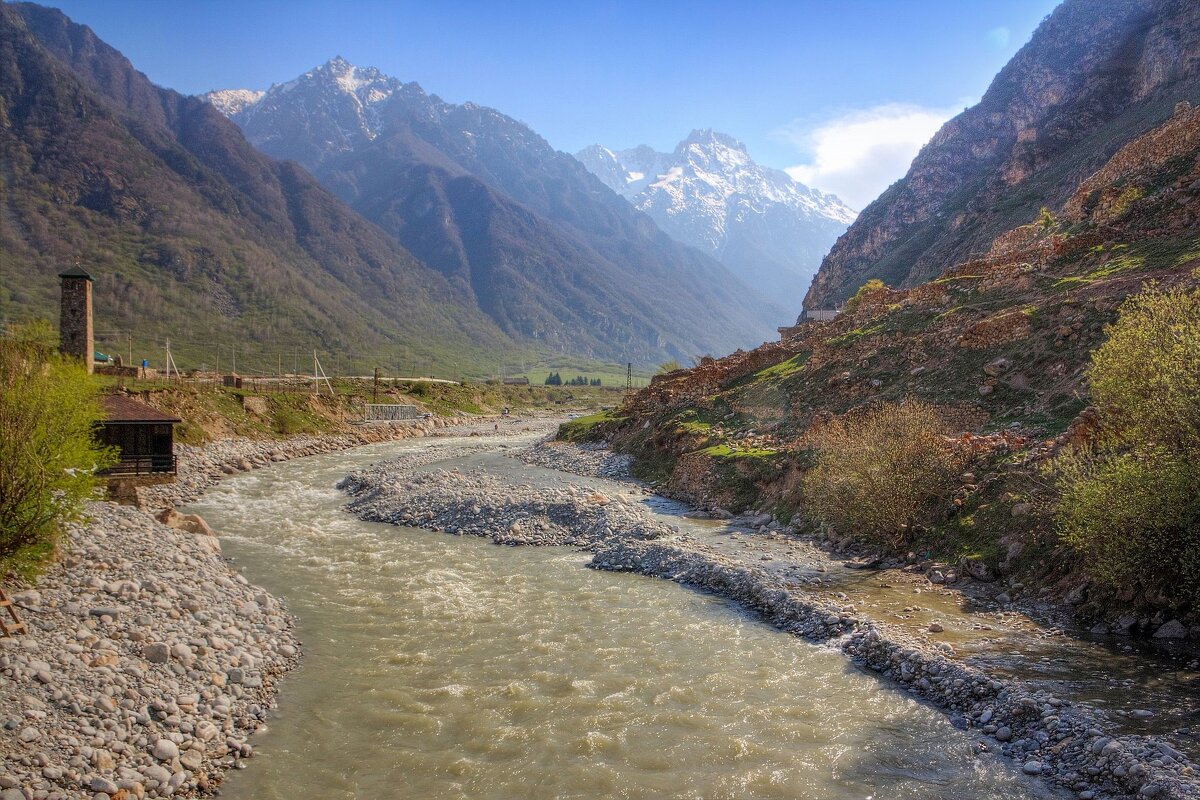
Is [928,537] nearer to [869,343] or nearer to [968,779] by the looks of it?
[968,779]

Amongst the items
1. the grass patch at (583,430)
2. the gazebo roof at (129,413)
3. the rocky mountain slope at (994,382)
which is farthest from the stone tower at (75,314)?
the rocky mountain slope at (994,382)

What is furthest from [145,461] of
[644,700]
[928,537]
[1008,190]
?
[1008,190]

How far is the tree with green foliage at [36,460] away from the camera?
16.4 meters

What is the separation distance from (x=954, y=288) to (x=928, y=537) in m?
28.5

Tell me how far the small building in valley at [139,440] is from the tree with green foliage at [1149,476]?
38171 millimetres

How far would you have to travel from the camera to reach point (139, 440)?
119 ft

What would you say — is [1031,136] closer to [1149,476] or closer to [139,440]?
[1149,476]

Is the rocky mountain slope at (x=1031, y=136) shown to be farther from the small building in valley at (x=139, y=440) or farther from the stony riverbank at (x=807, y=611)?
the small building in valley at (x=139, y=440)

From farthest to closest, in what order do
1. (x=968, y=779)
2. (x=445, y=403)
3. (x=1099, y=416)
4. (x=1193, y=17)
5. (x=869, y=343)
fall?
(x=445, y=403)
(x=1193, y=17)
(x=869, y=343)
(x=1099, y=416)
(x=968, y=779)

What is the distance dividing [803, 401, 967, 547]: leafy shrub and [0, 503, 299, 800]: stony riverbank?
1978 centimetres

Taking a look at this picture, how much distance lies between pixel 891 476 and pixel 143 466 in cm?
3589

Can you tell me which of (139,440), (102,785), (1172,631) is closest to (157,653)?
→ (102,785)

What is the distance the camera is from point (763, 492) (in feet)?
118

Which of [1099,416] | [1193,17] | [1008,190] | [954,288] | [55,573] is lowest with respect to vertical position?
[55,573]
